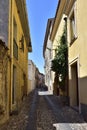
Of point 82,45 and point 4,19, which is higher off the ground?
point 4,19

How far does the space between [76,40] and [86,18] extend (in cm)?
256

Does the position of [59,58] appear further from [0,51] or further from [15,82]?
[0,51]

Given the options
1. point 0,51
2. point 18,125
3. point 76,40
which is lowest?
point 18,125

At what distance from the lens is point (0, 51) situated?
867 centimetres

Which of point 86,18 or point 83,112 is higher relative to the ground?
point 86,18

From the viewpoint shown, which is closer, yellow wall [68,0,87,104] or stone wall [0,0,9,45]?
yellow wall [68,0,87,104]

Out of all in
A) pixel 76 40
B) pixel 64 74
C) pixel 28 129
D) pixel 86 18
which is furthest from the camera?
pixel 64 74

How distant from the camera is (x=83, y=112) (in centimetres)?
1094

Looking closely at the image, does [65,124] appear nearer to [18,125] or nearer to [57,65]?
[18,125]

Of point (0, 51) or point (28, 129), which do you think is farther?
point (0, 51)

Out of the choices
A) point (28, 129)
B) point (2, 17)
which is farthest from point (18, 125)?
point (2, 17)

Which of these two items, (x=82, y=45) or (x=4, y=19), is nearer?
(x=4, y=19)

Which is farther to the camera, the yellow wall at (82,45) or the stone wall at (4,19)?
the stone wall at (4,19)

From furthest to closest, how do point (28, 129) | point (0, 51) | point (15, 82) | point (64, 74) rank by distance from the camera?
point (64, 74) → point (15, 82) → point (0, 51) → point (28, 129)
